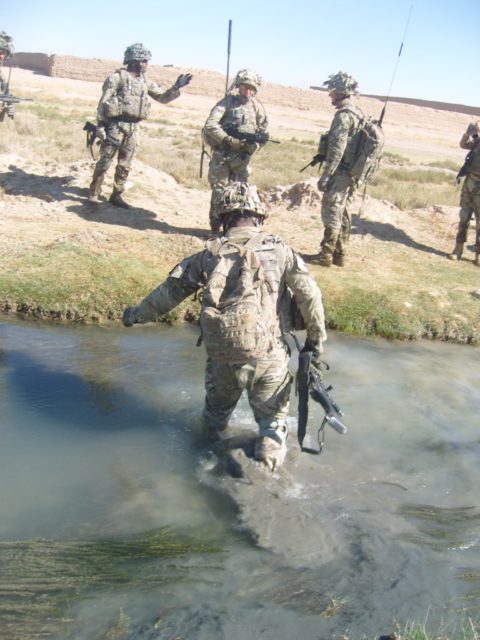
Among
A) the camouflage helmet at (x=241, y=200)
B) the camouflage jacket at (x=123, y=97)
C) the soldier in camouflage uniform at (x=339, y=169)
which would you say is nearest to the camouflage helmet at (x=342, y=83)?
the soldier in camouflage uniform at (x=339, y=169)

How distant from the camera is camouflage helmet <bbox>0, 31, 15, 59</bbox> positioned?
33.8 ft

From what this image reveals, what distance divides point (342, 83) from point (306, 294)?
190 inches

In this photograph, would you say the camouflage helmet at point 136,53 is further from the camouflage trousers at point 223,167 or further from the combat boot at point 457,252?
the combat boot at point 457,252

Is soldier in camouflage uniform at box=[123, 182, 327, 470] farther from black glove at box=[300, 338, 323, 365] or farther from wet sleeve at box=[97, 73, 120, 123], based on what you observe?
wet sleeve at box=[97, 73, 120, 123]

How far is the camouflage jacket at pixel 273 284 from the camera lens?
13.6 ft

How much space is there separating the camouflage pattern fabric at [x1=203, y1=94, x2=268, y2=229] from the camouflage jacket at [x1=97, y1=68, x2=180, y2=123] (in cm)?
116

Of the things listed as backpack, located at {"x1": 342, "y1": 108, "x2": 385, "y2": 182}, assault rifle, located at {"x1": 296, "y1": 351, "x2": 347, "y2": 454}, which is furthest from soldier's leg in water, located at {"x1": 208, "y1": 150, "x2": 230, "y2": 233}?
assault rifle, located at {"x1": 296, "y1": 351, "x2": 347, "y2": 454}

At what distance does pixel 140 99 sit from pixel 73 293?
11.8 ft

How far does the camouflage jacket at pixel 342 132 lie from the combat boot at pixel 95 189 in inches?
138

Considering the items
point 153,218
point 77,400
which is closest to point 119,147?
point 153,218

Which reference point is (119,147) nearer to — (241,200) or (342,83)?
(342,83)

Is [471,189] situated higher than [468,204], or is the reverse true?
[471,189]

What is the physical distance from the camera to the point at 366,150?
8.41 m

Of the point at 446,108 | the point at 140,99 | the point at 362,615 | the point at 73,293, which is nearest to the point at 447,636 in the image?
the point at 362,615
